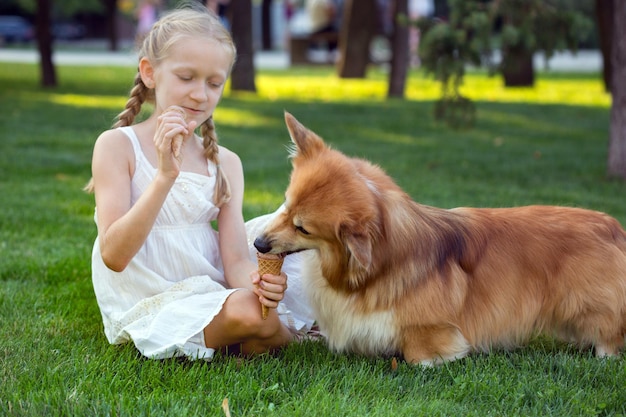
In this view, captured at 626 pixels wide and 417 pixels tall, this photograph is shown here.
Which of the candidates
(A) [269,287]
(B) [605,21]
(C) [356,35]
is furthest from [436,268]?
(C) [356,35]

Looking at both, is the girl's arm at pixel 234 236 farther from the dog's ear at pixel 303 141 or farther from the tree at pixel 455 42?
the tree at pixel 455 42

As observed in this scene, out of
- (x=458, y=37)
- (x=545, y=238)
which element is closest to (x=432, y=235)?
(x=545, y=238)

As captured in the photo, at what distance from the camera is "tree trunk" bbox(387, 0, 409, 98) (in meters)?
16.6

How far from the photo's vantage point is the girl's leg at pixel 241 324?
11.9 feet

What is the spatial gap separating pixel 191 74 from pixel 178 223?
735 mm

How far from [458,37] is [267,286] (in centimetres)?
575

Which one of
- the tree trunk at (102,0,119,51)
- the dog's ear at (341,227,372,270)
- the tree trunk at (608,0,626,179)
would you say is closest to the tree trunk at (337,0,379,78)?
the tree trunk at (608,0,626,179)

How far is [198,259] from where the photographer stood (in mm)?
3963

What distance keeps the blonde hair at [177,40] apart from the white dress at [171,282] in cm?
7

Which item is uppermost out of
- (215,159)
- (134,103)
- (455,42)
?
(455,42)

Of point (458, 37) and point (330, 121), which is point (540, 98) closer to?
point (330, 121)

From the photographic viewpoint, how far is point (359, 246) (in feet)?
10.6

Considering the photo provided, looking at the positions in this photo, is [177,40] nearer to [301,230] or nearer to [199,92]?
[199,92]

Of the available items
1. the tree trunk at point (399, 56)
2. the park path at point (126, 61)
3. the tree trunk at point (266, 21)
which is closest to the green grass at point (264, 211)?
the tree trunk at point (399, 56)
